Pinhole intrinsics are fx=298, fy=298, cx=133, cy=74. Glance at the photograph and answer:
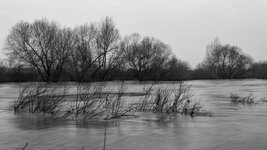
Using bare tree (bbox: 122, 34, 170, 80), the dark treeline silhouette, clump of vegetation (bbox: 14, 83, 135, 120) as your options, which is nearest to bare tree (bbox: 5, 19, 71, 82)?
the dark treeline silhouette

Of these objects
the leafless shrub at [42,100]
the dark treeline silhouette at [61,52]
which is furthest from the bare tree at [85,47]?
the leafless shrub at [42,100]

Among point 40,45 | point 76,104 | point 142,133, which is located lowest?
point 142,133

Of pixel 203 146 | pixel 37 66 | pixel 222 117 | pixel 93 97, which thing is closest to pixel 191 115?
pixel 222 117

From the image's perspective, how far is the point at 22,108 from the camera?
12305mm

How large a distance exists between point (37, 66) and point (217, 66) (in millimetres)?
57815

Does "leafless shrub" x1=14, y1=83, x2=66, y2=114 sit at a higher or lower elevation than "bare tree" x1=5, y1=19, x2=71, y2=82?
lower

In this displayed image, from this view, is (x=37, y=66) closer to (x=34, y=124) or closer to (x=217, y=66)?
(x=34, y=124)

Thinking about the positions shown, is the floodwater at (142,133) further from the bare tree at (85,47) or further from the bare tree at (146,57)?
the bare tree at (146,57)

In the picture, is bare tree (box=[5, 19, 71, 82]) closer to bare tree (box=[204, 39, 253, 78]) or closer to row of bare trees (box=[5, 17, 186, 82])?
row of bare trees (box=[5, 17, 186, 82])

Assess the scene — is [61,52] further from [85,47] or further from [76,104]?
[76,104]

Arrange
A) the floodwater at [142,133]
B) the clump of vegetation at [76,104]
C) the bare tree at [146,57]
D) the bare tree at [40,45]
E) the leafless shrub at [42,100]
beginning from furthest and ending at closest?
the bare tree at [146,57], the bare tree at [40,45], the leafless shrub at [42,100], the clump of vegetation at [76,104], the floodwater at [142,133]

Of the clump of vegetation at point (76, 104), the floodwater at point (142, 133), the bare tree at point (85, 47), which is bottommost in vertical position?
the floodwater at point (142, 133)

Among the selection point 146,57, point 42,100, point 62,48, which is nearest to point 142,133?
point 42,100

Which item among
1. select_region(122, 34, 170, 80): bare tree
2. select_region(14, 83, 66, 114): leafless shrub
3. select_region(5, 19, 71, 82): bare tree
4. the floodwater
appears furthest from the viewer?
select_region(122, 34, 170, 80): bare tree
